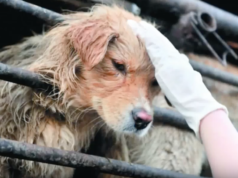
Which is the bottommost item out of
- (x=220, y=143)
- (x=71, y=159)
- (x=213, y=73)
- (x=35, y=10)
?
(x=213, y=73)

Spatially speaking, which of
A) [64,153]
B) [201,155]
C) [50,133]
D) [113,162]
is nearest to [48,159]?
[64,153]

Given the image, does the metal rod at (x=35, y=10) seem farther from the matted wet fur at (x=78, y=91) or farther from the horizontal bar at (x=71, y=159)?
the horizontal bar at (x=71, y=159)

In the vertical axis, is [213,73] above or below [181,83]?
below

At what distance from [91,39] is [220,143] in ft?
2.02

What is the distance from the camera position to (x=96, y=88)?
64.9 inches

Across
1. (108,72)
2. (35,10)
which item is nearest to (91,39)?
(108,72)

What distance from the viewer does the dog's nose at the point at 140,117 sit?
5.03 ft

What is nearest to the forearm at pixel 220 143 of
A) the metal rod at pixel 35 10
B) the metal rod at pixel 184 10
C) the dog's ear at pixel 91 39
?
the dog's ear at pixel 91 39

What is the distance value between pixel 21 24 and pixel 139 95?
37.6 inches

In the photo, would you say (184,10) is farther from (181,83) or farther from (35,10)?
(181,83)

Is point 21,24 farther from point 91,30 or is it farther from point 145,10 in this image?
point 91,30

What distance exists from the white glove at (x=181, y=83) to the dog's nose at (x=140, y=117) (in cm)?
14

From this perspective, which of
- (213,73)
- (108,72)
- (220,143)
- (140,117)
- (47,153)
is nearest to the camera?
(220,143)

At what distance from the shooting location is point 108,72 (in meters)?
1.65
